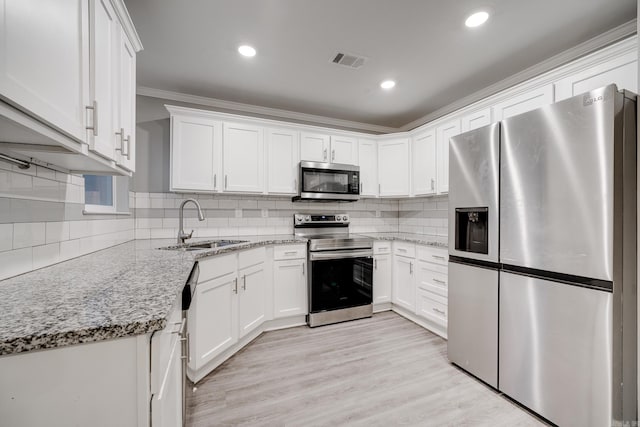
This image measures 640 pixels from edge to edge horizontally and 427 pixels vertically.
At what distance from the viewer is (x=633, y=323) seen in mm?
1331

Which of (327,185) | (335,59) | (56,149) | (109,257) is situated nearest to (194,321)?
(109,257)

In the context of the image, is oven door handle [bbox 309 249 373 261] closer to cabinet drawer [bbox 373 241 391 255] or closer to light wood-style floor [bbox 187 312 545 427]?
cabinet drawer [bbox 373 241 391 255]

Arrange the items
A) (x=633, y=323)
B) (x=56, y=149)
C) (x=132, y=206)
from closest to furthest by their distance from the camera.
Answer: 1. (x=56, y=149)
2. (x=633, y=323)
3. (x=132, y=206)

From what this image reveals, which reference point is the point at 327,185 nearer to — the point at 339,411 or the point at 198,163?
the point at 198,163

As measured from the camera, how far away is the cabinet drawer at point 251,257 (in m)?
2.36

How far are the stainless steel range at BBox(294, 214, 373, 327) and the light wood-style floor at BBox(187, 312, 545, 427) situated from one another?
0.38 meters

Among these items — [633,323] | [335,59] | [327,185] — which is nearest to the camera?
[633,323]

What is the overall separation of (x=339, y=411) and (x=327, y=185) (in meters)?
2.18

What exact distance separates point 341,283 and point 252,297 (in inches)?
38.7

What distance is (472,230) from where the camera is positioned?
202 centimetres

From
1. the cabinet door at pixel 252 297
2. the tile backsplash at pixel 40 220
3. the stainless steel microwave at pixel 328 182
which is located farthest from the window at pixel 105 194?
the stainless steel microwave at pixel 328 182

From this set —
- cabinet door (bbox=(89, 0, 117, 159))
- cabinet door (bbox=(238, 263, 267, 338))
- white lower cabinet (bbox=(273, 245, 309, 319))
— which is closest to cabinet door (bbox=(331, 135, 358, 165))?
white lower cabinet (bbox=(273, 245, 309, 319))

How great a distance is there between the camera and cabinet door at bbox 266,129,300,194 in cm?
307

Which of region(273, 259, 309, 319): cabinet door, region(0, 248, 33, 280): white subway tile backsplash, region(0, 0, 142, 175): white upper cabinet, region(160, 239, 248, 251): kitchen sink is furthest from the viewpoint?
region(273, 259, 309, 319): cabinet door
